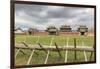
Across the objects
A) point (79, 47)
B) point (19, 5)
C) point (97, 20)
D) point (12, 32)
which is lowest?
point (79, 47)

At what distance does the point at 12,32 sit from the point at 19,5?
0.35 metres

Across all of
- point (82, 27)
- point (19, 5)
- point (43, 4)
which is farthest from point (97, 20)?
point (19, 5)

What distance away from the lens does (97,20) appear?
2.69 meters

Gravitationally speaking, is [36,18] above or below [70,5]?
below

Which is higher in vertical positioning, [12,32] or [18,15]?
[18,15]

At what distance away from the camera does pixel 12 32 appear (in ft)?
7.52

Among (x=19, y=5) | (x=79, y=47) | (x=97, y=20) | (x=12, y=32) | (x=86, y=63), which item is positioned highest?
(x=19, y=5)
